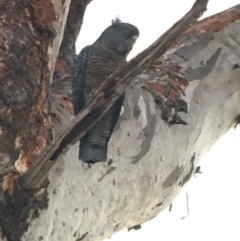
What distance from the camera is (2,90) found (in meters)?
1.15

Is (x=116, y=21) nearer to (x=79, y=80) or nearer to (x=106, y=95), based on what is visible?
(x=79, y=80)

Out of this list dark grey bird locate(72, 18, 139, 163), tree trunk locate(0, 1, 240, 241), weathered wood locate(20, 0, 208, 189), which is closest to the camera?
weathered wood locate(20, 0, 208, 189)

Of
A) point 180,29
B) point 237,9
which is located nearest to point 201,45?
point 237,9

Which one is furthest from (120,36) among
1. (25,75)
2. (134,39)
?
(25,75)

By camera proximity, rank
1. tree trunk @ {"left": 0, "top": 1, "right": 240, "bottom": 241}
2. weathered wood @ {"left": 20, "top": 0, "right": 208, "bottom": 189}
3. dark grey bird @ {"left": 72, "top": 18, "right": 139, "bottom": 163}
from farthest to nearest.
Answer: dark grey bird @ {"left": 72, "top": 18, "right": 139, "bottom": 163} → tree trunk @ {"left": 0, "top": 1, "right": 240, "bottom": 241} → weathered wood @ {"left": 20, "top": 0, "right": 208, "bottom": 189}

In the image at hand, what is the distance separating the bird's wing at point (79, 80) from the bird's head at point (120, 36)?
43 millimetres

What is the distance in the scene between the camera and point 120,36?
4.20 feet

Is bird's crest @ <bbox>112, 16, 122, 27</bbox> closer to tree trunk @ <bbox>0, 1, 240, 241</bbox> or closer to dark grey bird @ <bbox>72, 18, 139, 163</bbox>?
dark grey bird @ <bbox>72, 18, 139, 163</bbox>

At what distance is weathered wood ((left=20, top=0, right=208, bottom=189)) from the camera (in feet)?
3.45

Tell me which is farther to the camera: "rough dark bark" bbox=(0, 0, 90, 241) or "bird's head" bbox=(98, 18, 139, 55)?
"bird's head" bbox=(98, 18, 139, 55)

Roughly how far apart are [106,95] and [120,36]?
0.24 m

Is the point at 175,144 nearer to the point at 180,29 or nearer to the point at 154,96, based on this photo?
the point at 154,96

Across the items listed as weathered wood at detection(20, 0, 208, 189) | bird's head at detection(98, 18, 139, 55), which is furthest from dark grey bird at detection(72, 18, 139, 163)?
weathered wood at detection(20, 0, 208, 189)

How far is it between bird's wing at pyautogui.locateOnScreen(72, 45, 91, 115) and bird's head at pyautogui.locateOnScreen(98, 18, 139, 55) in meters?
0.04
